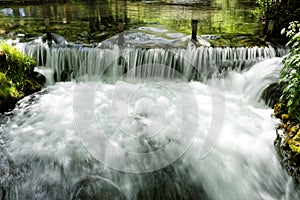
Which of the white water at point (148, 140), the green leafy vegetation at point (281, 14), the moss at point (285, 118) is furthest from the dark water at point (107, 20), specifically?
the moss at point (285, 118)

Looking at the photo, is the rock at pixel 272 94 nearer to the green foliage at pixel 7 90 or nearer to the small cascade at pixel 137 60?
the small cascade at pixel 137 60

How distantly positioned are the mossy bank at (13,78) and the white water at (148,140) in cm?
32

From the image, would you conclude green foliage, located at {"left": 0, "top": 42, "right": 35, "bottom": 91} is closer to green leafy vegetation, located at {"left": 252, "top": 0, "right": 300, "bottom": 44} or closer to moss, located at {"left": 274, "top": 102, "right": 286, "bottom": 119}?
moss, located at {"left": 274, "top": 102, "right": 286, "bottom": 119}

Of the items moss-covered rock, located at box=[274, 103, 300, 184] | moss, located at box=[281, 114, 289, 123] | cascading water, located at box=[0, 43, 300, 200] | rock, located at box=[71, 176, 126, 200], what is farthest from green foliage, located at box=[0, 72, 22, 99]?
moss, located at box=[281, 114, 289, 123]

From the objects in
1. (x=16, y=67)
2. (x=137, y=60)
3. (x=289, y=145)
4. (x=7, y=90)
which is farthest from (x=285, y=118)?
(x=16, y=67)

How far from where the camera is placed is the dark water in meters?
10.7

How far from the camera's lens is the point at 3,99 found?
6375 millimetres

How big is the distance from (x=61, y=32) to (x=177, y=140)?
25.9 ft

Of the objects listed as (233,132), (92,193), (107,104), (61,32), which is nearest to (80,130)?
(107,104)

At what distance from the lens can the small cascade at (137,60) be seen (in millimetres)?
8523

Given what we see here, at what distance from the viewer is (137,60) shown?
28.5 ft

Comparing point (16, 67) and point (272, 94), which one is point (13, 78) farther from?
point (272, 94)

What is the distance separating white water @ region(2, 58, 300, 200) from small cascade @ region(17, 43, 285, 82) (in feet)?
1.65

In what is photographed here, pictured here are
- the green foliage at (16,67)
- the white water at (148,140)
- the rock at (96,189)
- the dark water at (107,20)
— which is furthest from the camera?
the dark water at (107,20)
